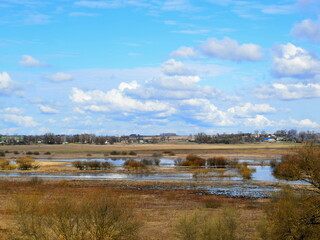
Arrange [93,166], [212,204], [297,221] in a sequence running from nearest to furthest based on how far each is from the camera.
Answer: [297,221], [212,204], [93,166]

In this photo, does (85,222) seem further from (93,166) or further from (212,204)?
(93,166)

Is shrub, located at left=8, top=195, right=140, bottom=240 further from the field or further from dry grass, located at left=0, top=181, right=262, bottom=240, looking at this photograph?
dry grass, located at left=0, top=181, right=262, bottom=240

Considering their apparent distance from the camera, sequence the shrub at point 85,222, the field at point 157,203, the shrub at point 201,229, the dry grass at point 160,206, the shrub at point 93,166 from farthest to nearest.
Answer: the shrub at point 93,166 < the dry grass at point 160,206 < the field at point 157,203 < the shrub at point 201,229 < the shrub at point 85,222

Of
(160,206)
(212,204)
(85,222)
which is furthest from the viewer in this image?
(160,206)

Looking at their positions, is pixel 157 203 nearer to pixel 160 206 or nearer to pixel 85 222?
pixel 160 206

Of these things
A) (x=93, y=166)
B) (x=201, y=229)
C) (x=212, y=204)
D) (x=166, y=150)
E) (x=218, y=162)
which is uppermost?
(x=166, y=150)

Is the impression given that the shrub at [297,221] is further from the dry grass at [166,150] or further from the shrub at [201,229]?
the dry grass at [166,150]

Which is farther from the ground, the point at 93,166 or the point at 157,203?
the point at 93,166

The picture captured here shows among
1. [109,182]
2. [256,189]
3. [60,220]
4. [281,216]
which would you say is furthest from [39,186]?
[281,216]

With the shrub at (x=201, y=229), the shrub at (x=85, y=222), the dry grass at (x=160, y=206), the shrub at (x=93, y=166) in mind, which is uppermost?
the shrub at (x=85, y=222)

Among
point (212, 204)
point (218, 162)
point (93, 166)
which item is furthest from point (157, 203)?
point (218, 162)

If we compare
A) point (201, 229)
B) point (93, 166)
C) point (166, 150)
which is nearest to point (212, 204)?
point (201, 229)

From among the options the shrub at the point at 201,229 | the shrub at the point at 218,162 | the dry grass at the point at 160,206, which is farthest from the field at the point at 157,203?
the shrub at the point at 218,162

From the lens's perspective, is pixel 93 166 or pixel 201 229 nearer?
pixel 201 229
